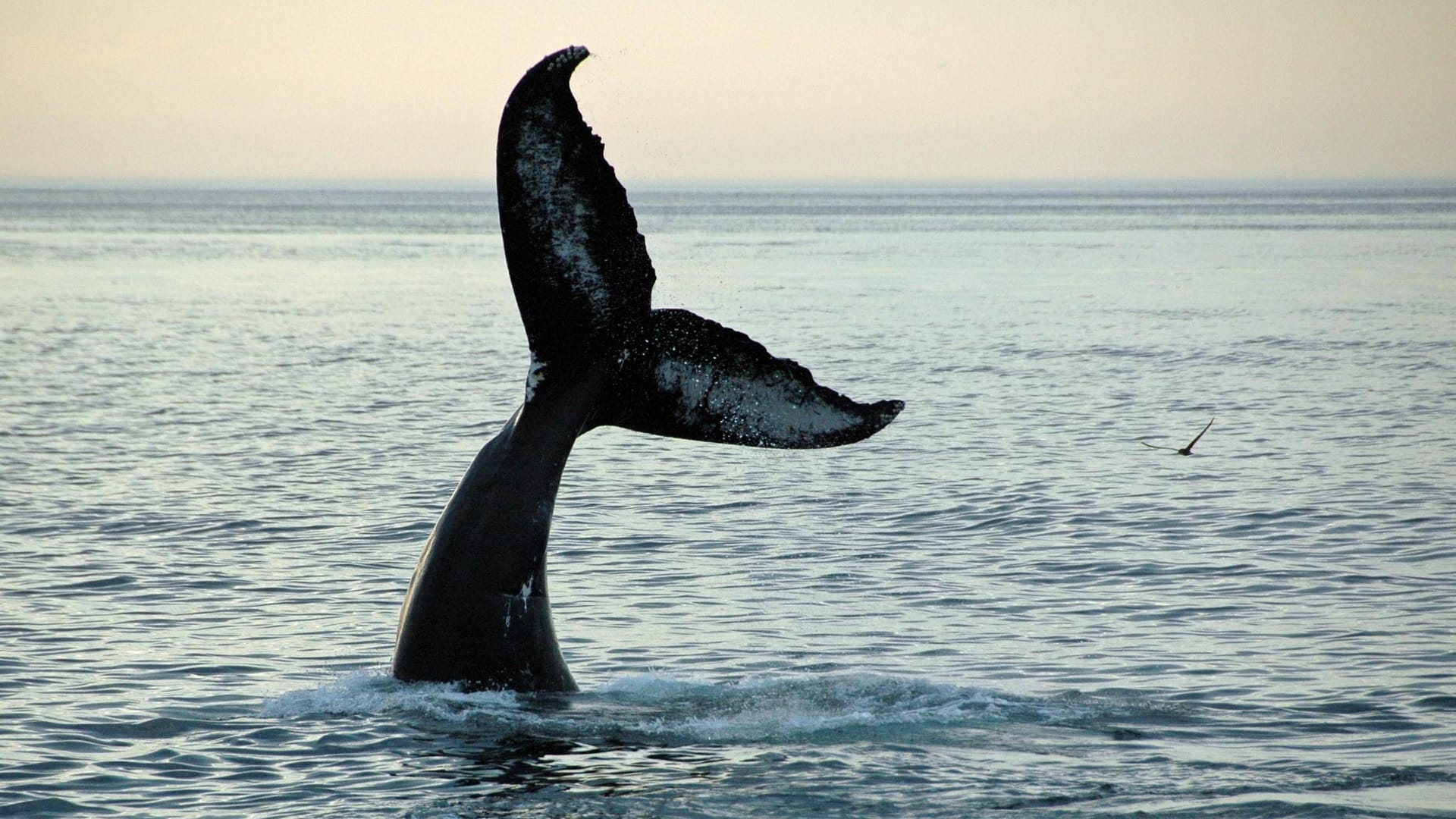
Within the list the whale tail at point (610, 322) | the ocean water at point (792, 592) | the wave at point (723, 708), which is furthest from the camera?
the wave at point (723, 708)

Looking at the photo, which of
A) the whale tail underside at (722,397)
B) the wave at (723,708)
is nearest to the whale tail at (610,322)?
the whale tail underside at (722,397)

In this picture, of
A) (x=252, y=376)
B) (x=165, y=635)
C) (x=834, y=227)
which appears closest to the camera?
(x=165, y=635)

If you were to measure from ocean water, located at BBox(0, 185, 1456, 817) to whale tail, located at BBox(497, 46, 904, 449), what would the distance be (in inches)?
73.8

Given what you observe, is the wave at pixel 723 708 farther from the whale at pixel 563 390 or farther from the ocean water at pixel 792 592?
the whale at pixel 563 390

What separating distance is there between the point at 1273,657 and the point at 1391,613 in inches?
69.1

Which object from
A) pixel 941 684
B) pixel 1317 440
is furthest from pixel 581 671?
pixel 1317 440

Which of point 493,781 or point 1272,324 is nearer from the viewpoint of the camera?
point 493,781

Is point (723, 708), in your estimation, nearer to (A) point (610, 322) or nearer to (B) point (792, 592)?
(A) point (610, 322)

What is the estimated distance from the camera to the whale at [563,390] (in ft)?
27.7

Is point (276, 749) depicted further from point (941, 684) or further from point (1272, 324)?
point (1272, 324)

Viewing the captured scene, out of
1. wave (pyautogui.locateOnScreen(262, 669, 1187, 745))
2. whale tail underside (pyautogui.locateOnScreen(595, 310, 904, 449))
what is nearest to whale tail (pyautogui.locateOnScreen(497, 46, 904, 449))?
whale tail underside (pyautogui.locateOnScreen(595, 310, 904, 449))

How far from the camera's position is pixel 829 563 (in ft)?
50.0

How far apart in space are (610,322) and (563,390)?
45 centimetres

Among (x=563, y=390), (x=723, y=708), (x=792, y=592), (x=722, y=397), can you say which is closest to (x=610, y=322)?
(x=563, y=390)
